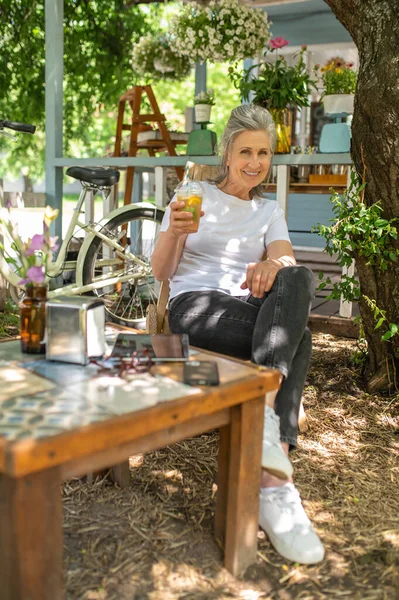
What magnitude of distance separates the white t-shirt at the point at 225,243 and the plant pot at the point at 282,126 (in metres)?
1.12

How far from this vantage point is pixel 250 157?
2420 millimetres

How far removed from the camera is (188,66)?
483 centimetres

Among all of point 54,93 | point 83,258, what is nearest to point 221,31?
point 54,93

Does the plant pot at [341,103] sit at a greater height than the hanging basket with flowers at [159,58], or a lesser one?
lesser

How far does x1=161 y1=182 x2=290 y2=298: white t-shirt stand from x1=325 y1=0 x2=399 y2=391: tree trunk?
1.52 feet

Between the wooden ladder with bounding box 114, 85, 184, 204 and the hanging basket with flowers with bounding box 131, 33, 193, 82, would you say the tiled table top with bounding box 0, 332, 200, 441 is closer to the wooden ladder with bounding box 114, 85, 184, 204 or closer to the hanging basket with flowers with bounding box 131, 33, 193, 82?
the wooden ladder with bounding box 114, 85, 184, 204

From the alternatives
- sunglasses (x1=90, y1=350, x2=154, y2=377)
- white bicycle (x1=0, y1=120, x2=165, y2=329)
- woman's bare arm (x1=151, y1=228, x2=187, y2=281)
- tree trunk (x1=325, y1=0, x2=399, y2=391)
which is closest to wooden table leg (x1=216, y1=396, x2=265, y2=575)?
sunglasses (x1=90, y1=350, x2=154, y2=377)

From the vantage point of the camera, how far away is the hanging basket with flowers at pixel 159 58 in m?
4.68

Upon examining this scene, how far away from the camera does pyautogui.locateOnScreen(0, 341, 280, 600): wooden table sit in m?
1.13

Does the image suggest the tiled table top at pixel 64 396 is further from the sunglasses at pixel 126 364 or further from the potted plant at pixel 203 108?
the potted plant at pixel 203 108

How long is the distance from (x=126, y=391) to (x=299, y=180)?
507cm

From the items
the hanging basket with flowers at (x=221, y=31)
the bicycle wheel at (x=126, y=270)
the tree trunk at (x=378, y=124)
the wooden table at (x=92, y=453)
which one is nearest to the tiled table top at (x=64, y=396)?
the wooden table at (x=92, y=453)

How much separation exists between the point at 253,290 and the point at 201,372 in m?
0.65

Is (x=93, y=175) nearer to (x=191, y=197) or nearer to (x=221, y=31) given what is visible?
(x=221, y=31)
